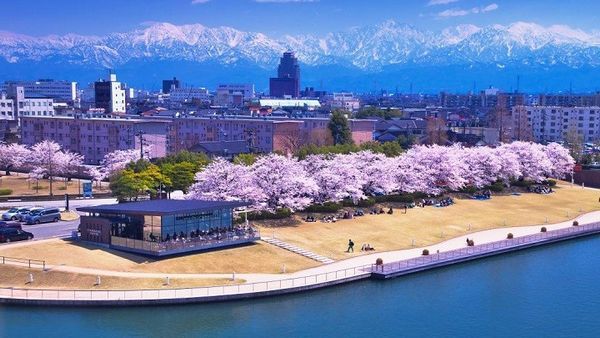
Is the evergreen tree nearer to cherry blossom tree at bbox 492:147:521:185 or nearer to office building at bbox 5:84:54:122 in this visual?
cherry blossom tree at bbox 492:147:521:185

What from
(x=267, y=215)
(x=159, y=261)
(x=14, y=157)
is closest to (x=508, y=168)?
(x=267, y=215)

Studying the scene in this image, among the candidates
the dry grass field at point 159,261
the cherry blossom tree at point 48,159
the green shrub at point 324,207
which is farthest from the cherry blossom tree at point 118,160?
the dry grass field at point 159,261

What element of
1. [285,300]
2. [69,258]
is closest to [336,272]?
[285,300]

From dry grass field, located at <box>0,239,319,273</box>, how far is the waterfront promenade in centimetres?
83

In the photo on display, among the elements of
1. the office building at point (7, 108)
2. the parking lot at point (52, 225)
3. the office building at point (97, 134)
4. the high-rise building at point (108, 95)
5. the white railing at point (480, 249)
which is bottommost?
the white railing at point (480, 249)

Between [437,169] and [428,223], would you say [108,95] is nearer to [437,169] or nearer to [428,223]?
[437,169]

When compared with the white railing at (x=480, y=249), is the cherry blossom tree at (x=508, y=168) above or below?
above

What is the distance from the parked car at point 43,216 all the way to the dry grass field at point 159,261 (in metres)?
8.72

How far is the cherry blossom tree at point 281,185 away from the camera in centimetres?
5306

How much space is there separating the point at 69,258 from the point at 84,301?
222 inches

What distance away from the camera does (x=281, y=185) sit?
53750 mm

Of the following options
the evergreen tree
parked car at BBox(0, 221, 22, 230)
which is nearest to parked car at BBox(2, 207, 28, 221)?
parked car at BBox(0, 221, 22, 230)

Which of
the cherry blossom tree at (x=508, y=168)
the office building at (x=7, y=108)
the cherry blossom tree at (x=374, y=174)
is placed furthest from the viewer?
the office building at (x=7, y=108)

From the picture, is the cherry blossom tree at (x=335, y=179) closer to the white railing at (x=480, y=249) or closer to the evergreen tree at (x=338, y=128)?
the white railing at (x=480, y=249)
